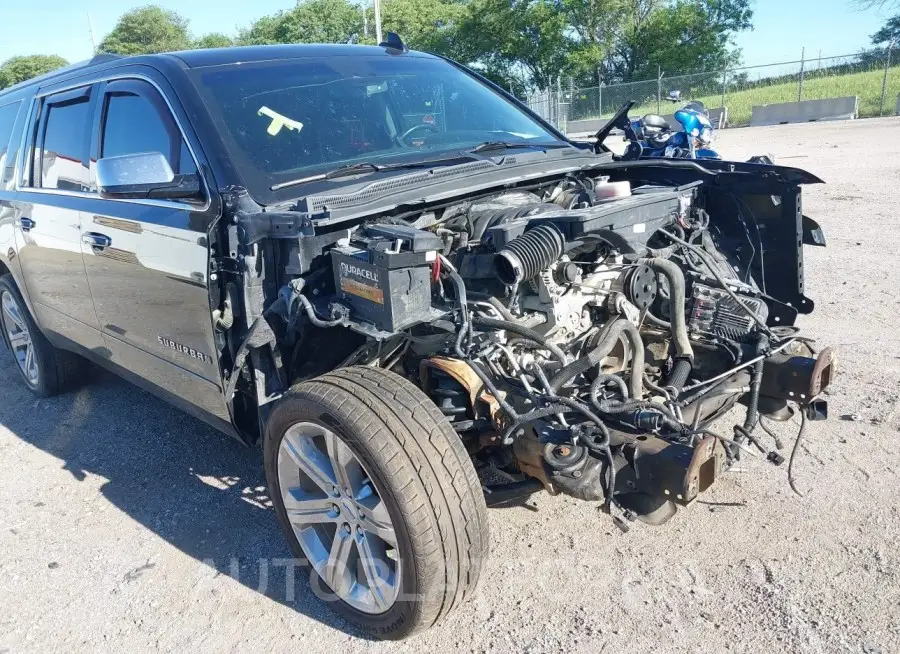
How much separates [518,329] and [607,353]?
0.35 meters

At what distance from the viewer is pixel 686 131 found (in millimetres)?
7734

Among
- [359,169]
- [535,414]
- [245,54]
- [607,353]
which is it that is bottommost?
[535,414]

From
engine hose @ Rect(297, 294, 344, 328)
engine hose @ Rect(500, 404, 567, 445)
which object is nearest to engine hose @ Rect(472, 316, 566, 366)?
engine hose @ Rect(500, 404, 567, 445)

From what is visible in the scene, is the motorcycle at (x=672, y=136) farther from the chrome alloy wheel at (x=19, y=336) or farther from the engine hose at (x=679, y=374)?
the chrome alloy wheel at (x=19, y=336)

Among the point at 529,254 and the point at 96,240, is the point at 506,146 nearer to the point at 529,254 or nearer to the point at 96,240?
the point at 529,254

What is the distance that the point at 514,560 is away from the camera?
121 inches

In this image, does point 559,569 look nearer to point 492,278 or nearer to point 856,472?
point 492,278

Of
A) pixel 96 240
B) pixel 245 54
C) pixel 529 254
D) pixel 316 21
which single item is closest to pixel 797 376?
pixel 529 254

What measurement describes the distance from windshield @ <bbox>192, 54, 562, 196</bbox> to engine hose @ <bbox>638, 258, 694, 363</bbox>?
3.73ft

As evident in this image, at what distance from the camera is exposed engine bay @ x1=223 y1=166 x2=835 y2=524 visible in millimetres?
2561

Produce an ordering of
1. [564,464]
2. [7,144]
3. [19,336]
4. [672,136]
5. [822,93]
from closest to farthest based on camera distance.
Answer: [564,464] < [7,144] < [19,336] < [672,136] < [822,93]

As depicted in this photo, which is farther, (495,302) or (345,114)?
(345,114)

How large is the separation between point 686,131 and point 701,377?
499 cm

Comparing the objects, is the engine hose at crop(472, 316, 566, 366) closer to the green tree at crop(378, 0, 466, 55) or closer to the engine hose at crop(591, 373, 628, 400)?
the engine hose at crop(591, 373, 628, 400)
